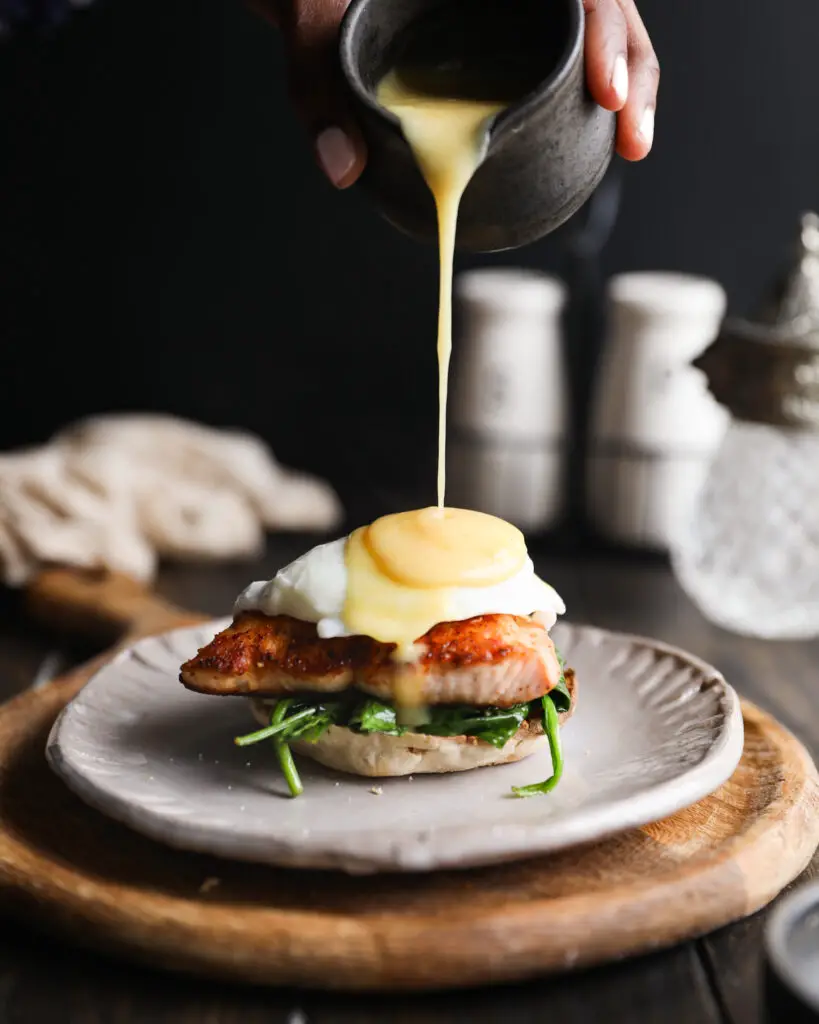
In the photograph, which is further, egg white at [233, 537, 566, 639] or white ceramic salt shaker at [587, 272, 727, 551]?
white ceramic salt shaker at [587, 272, 727, 551]

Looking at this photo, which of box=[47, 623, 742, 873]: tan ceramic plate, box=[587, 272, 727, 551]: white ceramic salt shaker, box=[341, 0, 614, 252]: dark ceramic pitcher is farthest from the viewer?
box=[587, 272, 727, 551]: white ceramic salt shaker

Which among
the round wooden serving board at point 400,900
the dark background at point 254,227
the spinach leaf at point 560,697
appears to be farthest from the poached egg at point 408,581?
the dark background at point 254,227

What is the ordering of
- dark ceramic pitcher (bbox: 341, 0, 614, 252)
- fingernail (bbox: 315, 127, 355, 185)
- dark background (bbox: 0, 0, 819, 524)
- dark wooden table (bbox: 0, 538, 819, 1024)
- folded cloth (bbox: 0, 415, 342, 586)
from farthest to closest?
1. dark background (bbox: 0, 0, 819, 524)
2. folded cloth (bbox: 0, 415, 342, 586)
3. fingernail (bbox: 315, 127, 355, 185)
4. dark ceramic pitcher (bbox: 341, 0, 614, 252)
5. dark wooden table (bbox: 0, 538, 819, 1024)

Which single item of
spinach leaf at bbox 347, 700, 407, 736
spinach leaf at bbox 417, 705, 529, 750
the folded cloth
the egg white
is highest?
the egg white

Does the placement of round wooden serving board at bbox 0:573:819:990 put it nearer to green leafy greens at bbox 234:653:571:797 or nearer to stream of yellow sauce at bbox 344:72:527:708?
green leafy greens at bbox 234:653:571:797

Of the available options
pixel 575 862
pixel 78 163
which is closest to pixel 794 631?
pixel 575 862

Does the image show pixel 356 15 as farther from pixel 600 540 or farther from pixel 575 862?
pixel 600 540

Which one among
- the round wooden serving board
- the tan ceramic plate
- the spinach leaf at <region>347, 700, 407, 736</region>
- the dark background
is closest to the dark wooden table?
the round wooden serving board

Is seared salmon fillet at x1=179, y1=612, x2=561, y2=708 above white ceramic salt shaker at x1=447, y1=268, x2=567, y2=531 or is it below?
above

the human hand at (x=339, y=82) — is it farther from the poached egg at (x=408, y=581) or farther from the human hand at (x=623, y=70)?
the poached egg at (x=408, y=581)
